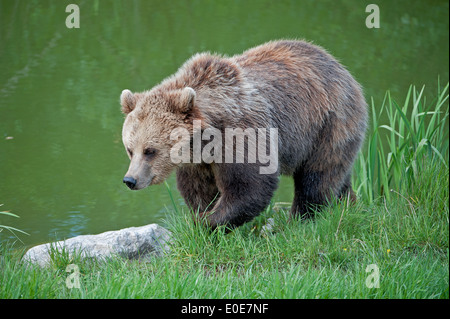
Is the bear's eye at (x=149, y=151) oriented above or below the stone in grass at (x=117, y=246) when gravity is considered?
above

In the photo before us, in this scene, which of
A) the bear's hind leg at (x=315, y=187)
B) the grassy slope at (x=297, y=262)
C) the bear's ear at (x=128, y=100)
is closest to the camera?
the grassy slope at (x=297, y=262)

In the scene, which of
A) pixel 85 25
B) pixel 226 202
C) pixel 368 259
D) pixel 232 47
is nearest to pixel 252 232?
pixel 226 202

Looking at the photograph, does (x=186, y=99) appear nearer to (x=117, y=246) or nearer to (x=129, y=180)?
(x=129, y=180)

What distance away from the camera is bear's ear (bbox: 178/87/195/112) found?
5.24 m

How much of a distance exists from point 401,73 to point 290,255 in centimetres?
839

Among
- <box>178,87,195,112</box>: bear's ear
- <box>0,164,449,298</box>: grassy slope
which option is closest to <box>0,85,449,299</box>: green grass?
<box>0,164,449,298</box>: grassy slope

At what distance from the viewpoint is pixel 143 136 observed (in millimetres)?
5234

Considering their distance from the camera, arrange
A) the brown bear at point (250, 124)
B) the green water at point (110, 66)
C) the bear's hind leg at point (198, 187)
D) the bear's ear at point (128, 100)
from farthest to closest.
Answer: the green water at point (110, 66) → the bear's hind leg at point (198, 187) → the bear's ear at point (128, 100) → the brown bear at point (250, 124)

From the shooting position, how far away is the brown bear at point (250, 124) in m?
5.31

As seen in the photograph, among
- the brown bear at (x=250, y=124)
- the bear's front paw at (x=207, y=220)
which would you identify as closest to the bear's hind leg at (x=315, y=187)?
the brown bear at (x=250, y=124)

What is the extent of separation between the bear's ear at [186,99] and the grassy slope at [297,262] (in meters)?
1.13

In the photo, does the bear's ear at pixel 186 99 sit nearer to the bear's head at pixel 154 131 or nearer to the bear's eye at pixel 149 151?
the bear's head at pixel 154 131

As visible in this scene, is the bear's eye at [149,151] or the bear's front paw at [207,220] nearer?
the bear's eye at [149,151]
